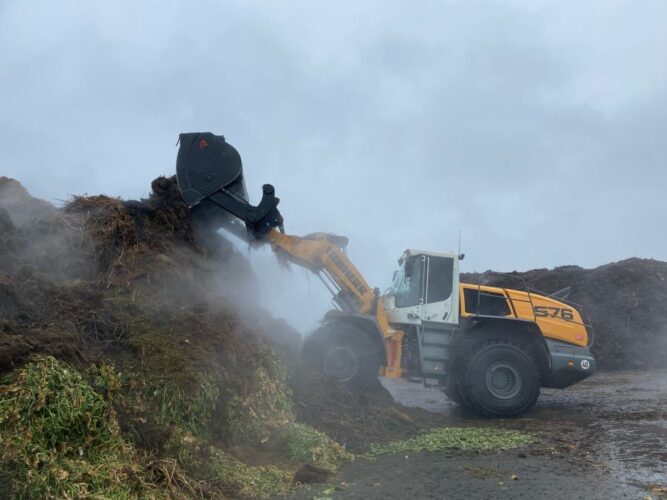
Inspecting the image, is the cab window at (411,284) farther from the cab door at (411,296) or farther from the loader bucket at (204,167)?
the loader bucket at (204,167)

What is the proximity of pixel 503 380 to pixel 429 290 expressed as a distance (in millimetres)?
2053

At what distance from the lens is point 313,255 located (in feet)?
39.8

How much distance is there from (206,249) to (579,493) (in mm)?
6691

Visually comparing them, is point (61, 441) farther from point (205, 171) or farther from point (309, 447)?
point (205, 171)

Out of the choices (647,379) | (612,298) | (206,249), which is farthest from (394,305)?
(612,298)

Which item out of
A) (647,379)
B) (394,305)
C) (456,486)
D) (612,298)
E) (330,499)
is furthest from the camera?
(612,298)

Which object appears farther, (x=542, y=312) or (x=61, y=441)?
(x=542, y=312)

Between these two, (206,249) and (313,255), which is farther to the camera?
(313,255)

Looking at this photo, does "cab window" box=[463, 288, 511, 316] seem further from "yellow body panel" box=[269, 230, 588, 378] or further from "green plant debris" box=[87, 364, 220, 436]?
"green plant debris" box=[87, 364, 220, 436]

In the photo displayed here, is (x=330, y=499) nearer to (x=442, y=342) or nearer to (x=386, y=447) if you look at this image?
(x=386, y=447)

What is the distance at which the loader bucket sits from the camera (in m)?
11.0

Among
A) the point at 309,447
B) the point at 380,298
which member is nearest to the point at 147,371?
the point at 309,447

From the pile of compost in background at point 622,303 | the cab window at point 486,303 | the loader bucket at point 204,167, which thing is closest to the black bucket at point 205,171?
the loader bucket at point 204,167

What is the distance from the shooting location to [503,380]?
39.3 ft
